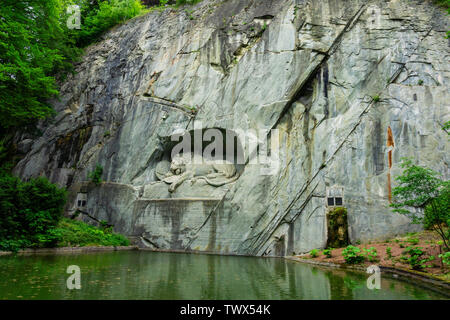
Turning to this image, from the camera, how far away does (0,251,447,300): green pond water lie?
5535 millimetres

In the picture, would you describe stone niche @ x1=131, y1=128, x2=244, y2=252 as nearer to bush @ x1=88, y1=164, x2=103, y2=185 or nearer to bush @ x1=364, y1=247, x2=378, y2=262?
bush @ x1=88, y1=164, x2=103, y2=185

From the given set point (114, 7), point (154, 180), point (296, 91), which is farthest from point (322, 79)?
point (114, 7)

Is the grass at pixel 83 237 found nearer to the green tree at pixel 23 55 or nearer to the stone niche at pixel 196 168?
the stone niche at pixel 196 168

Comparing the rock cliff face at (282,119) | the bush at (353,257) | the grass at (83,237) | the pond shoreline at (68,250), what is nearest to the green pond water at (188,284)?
the bush at (353,257)

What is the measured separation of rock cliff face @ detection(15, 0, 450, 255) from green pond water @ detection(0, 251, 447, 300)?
17.6ft

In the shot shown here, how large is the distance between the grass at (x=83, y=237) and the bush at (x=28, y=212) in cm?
50

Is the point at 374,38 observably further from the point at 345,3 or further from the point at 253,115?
the point at 253,115

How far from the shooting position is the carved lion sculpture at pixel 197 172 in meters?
16.2

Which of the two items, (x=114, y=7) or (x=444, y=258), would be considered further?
(x=114, y=7)

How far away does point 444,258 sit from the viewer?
698cm

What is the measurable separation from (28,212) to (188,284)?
885 cm
